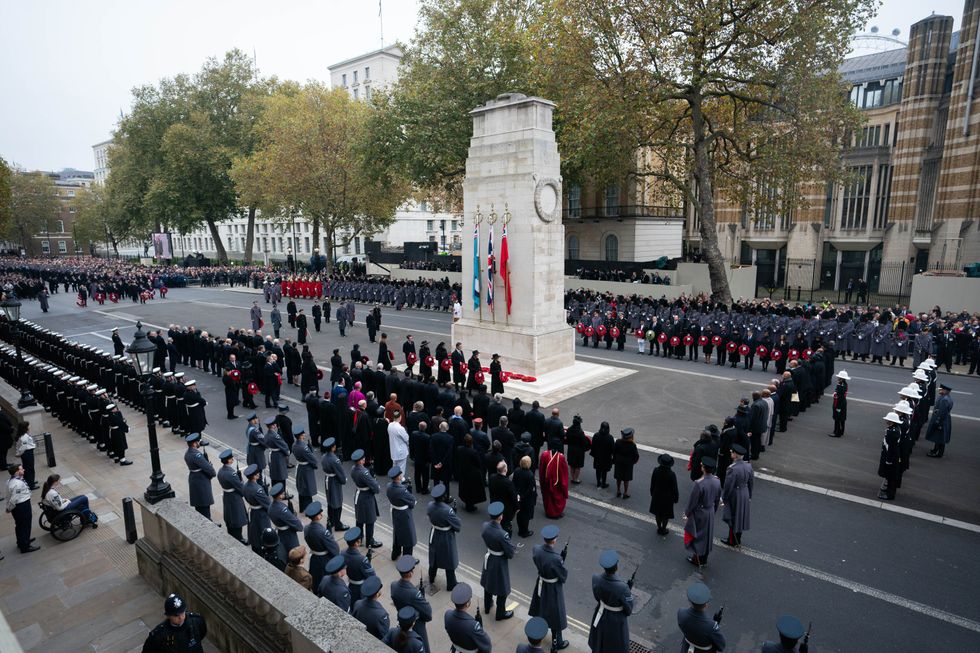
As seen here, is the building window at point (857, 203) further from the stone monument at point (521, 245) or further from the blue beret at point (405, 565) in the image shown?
the blue beret at point (405, 565)

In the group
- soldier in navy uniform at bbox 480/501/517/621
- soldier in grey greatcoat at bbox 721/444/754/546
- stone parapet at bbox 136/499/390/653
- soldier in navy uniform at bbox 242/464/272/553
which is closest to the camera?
stone parapet at bbox 136/499/390/653

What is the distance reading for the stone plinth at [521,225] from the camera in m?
16.4

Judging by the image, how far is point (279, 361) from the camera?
16312mm

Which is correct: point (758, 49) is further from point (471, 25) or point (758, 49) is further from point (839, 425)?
point (839, 425)

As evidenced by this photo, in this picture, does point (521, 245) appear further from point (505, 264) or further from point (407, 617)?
point (407, 617)

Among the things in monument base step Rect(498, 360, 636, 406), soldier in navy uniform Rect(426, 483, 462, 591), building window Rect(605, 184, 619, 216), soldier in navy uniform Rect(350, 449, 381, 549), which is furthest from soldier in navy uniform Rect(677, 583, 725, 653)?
building window Rect(605, 184, 619, 216)

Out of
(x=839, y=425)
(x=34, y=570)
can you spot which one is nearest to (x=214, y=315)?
(x=34, y=570)

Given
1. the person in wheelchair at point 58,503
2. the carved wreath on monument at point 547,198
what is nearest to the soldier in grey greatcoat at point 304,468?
the person in wheelchair at point 58,503

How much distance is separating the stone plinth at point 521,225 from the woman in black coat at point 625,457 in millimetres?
7292

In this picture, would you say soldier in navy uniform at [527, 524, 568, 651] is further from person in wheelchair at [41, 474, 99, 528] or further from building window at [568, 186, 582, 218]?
building window at [568, 186, 582, 218]

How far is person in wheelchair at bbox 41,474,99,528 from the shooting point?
855cm

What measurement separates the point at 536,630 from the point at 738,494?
4544mm

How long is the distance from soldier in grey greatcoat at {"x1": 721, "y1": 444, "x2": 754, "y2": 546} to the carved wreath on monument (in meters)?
10.2

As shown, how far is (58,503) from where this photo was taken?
864cm
